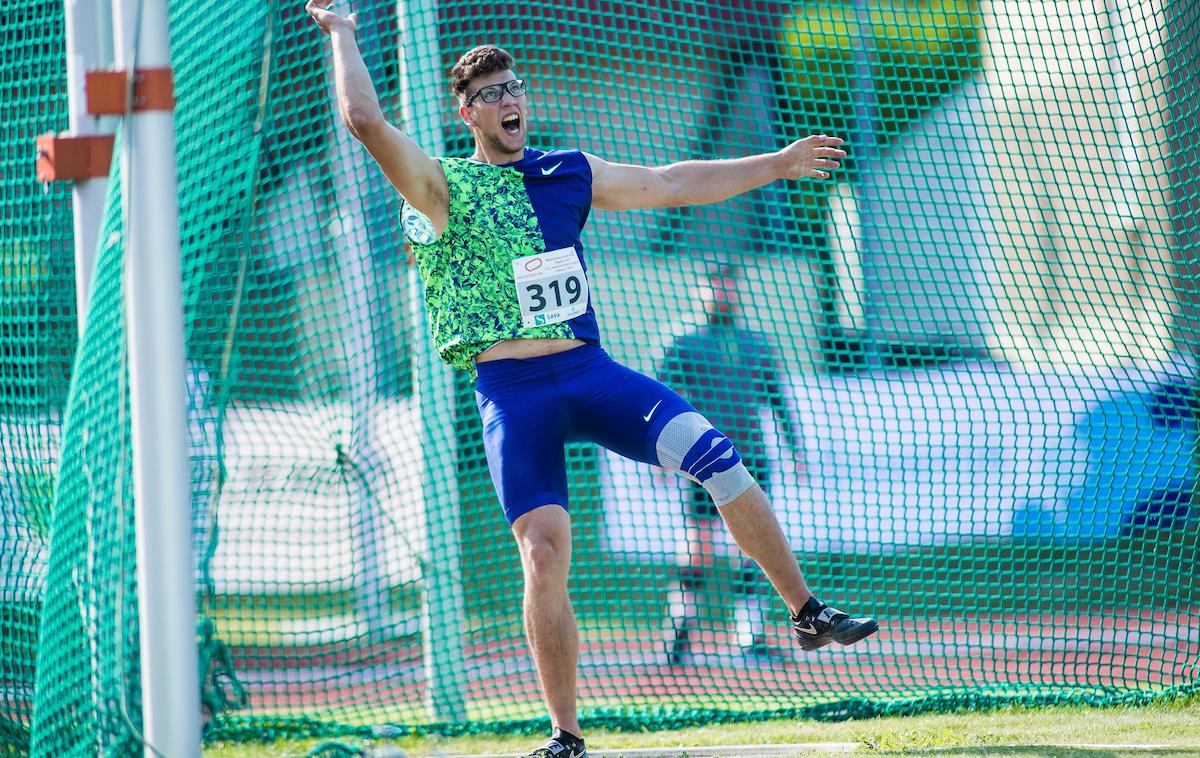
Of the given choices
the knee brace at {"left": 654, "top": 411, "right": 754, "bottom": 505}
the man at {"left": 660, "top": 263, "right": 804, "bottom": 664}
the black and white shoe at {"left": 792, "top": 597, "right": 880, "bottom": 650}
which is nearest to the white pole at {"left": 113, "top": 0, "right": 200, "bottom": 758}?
the knee brace at {"left": 654, "top": 411, "right": 754, "bottom": 505}

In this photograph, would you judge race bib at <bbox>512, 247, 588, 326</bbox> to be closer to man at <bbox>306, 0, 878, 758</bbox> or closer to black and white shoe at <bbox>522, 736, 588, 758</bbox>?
man at <bbox>306, 0, 878, 758</bbox>

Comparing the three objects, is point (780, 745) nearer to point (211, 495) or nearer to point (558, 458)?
point (558, 458)

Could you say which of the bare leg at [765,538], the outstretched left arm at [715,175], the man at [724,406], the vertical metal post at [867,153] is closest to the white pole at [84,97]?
the outstretched left arm at [715,175]

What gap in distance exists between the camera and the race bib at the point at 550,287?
4.40 meters

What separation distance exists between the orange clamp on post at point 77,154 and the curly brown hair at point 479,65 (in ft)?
4.02

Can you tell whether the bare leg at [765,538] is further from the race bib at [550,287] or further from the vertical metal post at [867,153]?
the vertical metal post at [867,153]

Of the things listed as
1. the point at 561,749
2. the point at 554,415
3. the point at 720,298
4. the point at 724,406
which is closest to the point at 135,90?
the point at 554,415

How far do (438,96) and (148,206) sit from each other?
9.95ft

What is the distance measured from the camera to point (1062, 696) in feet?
19.0

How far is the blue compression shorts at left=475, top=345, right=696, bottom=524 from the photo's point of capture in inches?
168

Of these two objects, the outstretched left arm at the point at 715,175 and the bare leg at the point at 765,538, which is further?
the outstretched left arm at the point at 715,175

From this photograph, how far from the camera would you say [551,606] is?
4184 millimetres

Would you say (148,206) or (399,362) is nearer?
(148,206)

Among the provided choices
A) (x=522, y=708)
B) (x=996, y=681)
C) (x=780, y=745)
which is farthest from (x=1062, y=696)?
(x=522, y=708)
